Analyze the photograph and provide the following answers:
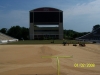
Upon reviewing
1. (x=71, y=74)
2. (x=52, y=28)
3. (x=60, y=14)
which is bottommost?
(x=71, y=74)

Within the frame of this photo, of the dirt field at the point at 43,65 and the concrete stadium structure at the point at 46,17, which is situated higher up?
the concrete stadium structure at the point at 46,17

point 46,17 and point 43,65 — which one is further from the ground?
point 46,17

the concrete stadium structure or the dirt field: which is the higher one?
the concrete stadium structure

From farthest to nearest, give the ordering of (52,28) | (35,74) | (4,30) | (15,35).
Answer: (4,30) < (15,35) < (52,28) < (35,74)

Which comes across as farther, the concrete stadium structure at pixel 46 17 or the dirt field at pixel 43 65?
the concrete stadium structure at pixel 46 17

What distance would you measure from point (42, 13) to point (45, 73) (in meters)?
90.0

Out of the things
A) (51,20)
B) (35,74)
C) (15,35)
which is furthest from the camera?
(15,35)

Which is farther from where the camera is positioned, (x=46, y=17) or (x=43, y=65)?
(x=46, y=17)

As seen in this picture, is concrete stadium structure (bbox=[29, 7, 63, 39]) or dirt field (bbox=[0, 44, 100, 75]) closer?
dirt field (bbox=[0, 44, 100, 75])

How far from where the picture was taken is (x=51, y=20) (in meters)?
97.9

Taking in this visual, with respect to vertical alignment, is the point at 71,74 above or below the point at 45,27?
below

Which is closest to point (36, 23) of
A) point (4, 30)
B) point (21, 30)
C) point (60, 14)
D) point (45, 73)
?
point (60, 14)

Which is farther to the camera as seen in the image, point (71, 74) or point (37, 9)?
point (37, 9)

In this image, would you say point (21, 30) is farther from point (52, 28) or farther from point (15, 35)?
point (52, 28)
